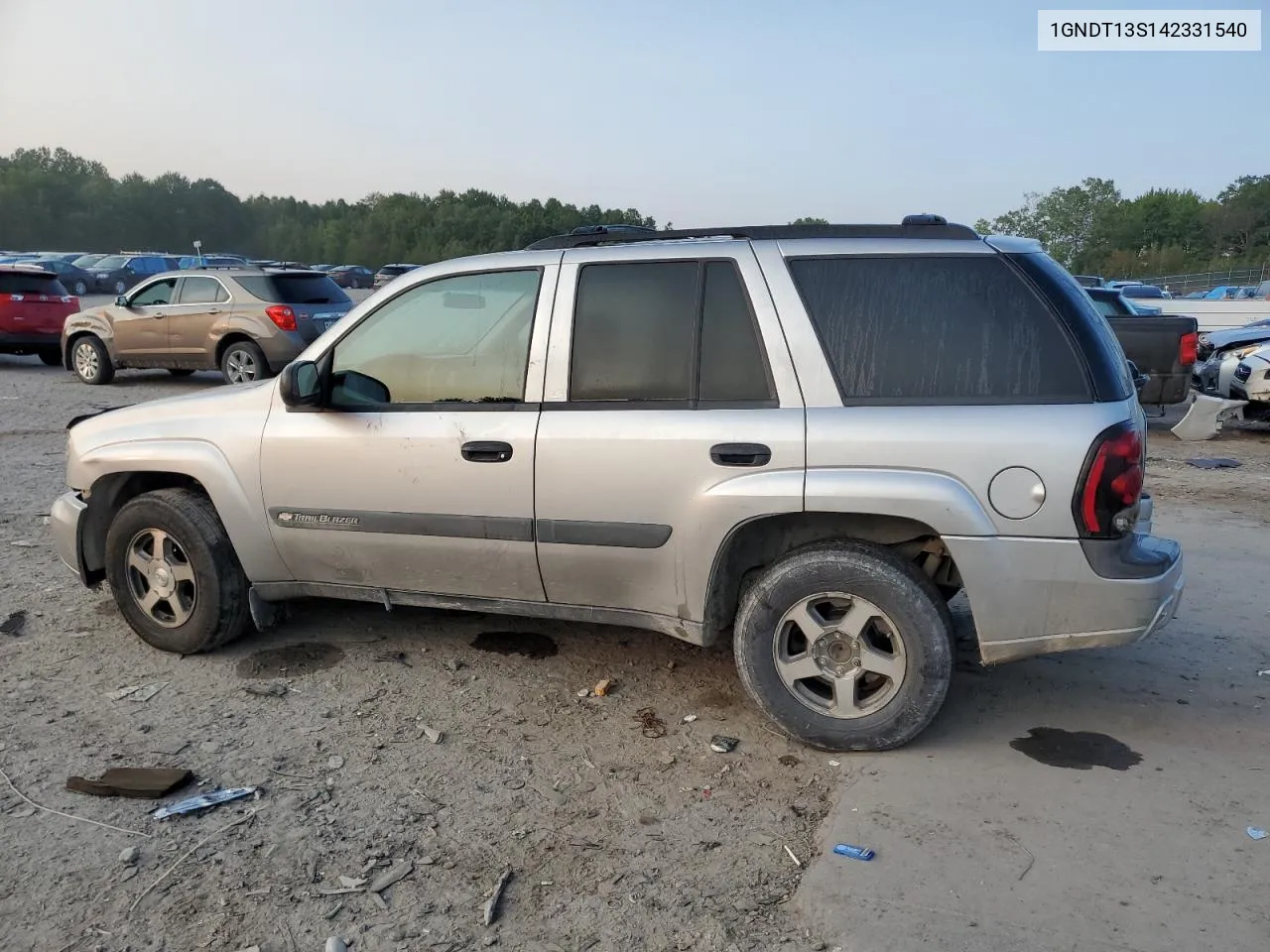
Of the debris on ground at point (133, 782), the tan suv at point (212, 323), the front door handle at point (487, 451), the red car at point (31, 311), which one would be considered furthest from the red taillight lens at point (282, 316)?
the debris on ground at point (133, 782)

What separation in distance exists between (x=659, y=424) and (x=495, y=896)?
172 centimetres

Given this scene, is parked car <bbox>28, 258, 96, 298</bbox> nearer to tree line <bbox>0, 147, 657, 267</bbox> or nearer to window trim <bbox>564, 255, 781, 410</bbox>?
tree line <bbox>0, 147, 657, 267</bbox>

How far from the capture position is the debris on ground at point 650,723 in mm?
4004

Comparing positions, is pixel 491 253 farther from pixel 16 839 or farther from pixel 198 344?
pixel 198 344

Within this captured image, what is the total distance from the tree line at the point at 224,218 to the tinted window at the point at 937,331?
60265mm

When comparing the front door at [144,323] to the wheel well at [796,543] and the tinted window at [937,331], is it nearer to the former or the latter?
the wheel well at [796,543]

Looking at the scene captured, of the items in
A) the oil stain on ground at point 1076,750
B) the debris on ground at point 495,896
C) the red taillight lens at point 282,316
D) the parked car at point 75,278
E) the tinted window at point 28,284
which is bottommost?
the debris on ground at point 495,896

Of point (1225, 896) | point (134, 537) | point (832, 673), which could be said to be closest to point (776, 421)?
point (832, 673)

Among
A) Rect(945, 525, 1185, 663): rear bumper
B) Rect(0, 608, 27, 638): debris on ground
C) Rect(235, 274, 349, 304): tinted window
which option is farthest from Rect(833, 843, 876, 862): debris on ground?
Rect(235, 274, 349, 304): tinted window

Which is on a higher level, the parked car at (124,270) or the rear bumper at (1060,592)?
the parked car at (124,270)

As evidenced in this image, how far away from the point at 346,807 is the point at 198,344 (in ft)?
39.6

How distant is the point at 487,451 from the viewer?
4.04 metres

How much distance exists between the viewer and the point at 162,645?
4.73 m

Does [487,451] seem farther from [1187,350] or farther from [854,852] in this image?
[1187,350]
